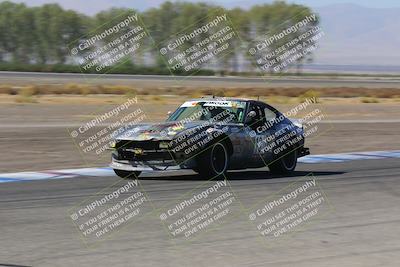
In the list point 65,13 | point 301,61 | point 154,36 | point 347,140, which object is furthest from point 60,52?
point 347,140

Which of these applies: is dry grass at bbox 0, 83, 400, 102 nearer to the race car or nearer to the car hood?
the race car

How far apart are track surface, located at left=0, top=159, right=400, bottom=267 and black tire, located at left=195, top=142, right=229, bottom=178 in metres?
0.24

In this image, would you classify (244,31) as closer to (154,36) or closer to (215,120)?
(154,36)

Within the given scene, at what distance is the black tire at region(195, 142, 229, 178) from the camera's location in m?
13.1

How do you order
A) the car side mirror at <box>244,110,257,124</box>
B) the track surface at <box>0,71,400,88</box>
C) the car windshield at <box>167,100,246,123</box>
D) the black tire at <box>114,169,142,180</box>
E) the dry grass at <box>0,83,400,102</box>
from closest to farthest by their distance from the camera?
the black tire at <box>114,169,142,180</box>, the car windshield at <box>167,100,246,123</box>, the car side mirror at <box>244,110,257,124</box>, the dry grass at <box>0,83,400,102</box>, the track surface at <box>0,71,400,88</box>

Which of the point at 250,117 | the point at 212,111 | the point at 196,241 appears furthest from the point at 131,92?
the point at 196,241

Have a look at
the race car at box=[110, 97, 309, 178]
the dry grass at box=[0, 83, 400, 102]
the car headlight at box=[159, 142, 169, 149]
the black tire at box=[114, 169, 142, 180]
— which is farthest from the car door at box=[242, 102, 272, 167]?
the dry grass at box=[0, 83, 400, 102]

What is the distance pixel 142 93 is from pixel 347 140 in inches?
1169

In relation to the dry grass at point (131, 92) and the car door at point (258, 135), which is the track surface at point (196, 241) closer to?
the car door at point (258, 135)

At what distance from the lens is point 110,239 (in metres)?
8.25

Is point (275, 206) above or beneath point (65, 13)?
beneath

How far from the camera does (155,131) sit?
13.1 m

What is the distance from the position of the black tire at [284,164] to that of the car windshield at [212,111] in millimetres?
1365

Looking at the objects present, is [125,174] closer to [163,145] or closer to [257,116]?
[163,145]
